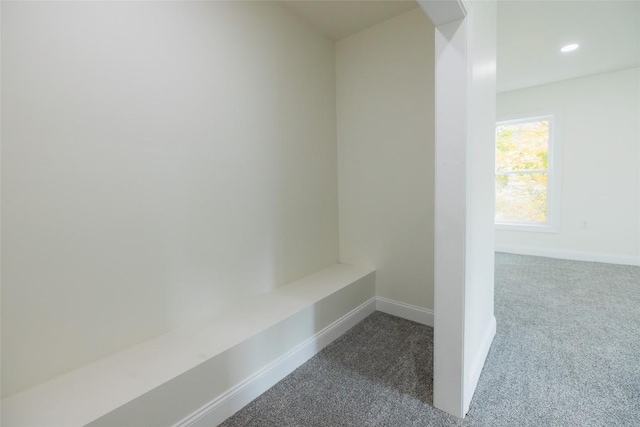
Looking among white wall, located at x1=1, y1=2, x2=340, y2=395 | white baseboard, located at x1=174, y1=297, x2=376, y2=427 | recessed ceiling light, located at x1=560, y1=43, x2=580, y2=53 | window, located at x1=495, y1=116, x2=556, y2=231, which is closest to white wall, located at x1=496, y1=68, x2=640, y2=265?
window, located at x1=495, y1=116, x2=556, y2=231

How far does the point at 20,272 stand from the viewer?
3.82ft

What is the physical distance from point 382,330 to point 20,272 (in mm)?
2131

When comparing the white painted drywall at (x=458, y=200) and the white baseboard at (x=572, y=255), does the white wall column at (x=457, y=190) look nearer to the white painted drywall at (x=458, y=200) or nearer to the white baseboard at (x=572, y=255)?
the white painted drywall at (x=458, y=200)

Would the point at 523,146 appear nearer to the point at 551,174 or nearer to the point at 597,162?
the point at 551,174

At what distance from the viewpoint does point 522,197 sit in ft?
14.9

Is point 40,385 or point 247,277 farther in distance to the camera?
point 247,277

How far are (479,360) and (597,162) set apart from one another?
3.76 metres

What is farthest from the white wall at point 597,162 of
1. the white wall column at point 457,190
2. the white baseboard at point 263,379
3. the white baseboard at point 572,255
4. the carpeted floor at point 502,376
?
the white baseboard at point 263,379

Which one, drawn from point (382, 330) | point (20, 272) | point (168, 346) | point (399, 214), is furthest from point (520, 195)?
point (20, 272)

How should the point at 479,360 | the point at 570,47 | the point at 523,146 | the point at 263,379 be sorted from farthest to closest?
the point at 523,146 < the point at 570,47 < the point at 479,360 < the point at 263,379

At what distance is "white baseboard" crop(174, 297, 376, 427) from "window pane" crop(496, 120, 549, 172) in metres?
3.86

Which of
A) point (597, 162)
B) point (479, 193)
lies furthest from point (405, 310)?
point (597, 162)

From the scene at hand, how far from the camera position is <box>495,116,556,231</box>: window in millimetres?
4270

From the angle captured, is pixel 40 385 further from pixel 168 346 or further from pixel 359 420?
pixel 359 420
